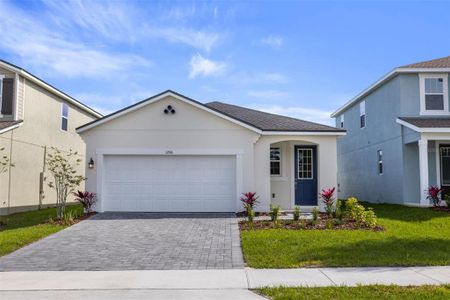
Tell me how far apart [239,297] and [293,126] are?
458 inches

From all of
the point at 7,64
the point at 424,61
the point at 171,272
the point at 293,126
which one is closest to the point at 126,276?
the point at 171,272

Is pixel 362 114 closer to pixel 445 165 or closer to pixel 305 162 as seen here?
pixel 445 165

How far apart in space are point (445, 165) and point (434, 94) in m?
3.18

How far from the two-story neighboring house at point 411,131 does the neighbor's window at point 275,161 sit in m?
5.49

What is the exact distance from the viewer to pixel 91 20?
13594 millimetres

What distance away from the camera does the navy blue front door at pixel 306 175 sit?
1748cm

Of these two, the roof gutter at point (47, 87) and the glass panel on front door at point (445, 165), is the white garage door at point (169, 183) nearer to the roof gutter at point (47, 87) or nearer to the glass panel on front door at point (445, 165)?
the roof gutter at point (47, 87)

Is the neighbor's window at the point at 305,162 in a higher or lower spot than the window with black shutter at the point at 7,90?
lower

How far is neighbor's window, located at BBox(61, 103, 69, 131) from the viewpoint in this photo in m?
23.1

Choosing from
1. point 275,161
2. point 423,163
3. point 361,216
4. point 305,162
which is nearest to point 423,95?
point 423,163

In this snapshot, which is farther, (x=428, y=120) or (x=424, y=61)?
(x=424, y=61)

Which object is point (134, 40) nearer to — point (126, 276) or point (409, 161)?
point (126, 276)

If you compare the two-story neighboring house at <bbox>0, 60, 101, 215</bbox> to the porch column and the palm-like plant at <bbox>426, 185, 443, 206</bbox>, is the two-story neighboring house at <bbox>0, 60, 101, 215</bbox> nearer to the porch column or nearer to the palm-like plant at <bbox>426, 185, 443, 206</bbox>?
the porch column

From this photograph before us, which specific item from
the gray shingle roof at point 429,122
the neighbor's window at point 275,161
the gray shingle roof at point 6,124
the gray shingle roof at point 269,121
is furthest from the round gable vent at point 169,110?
the gray shingle roof at point 429,122
